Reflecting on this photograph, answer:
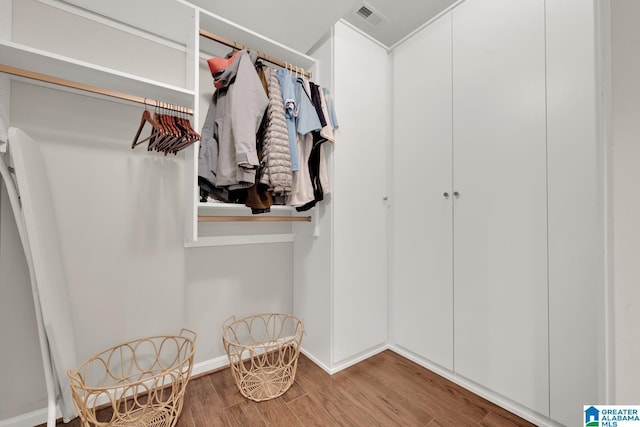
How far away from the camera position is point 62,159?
4.47 feet

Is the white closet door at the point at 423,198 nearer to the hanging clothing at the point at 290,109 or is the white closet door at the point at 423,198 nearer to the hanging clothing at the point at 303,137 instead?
the hanging clothing at the point at 303,137

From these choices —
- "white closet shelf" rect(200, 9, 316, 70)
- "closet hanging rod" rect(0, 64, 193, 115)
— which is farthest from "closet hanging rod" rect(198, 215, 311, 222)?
"white closet shelf" rect(200, 9, 316, 70)

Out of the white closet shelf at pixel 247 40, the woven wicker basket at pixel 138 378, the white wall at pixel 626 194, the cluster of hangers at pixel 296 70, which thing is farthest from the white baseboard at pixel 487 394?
the white closet shelf at pixel 247 40

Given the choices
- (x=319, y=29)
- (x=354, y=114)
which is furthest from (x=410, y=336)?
(x=319, y=29)

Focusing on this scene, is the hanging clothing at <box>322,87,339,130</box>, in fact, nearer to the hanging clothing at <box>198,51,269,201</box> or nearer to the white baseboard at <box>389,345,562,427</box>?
the hanging clothing at <box>198,51,269,201</box>

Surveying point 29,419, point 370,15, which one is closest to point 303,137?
point 370,15

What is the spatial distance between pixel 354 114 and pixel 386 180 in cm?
56

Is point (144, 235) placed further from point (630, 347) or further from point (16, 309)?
point (630, 347)

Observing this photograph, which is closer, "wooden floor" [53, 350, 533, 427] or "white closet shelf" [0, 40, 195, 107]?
"white closet shelf" [0, 40, 195, 107]

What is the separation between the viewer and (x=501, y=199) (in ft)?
4.82

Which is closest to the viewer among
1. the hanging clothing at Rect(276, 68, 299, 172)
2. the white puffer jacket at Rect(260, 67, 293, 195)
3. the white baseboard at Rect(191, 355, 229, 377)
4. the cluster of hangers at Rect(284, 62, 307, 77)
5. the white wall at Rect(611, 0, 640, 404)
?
the white wall at Rect(611, 0, 640, 404)

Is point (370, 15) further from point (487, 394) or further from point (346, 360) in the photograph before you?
point (487, 394)

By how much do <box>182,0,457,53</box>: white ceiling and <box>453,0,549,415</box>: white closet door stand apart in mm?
348

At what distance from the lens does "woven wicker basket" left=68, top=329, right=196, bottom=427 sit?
127 cm
